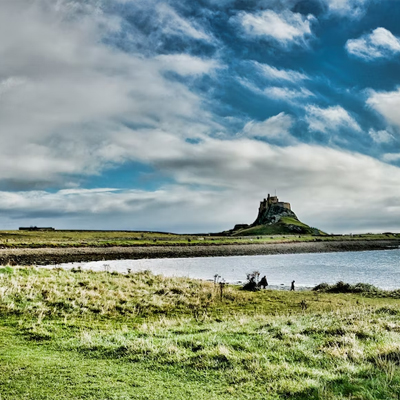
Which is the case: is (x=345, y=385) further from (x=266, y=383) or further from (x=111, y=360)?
(x=111, y=360)

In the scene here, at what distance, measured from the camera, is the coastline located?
213 feet

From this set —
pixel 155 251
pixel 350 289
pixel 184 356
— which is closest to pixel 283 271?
pixel 350 289

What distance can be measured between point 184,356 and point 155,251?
80563 millimetres

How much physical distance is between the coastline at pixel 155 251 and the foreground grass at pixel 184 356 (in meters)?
41.7

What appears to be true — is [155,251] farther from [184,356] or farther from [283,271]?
[184,356]

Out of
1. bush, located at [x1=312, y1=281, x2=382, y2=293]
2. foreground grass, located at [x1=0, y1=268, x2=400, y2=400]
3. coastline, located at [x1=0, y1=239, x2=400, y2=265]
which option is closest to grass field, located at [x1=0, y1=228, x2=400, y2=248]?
coastline, located at [x1=0, y1=239, x2=400, y2=265]

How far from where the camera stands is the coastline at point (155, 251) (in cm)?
6481

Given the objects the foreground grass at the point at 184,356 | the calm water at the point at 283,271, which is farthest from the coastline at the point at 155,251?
the foreground grass at the point at 184,356

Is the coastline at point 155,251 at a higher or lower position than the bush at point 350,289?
lower

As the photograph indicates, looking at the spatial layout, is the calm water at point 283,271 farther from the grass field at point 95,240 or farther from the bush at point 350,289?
the grass field at point 95,240

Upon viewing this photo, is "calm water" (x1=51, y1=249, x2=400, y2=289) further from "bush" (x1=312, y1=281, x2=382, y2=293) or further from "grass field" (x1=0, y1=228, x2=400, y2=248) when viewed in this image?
"grass field" (x1=0, y1=228, x2=400, y2=248)

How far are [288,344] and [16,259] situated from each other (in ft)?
193

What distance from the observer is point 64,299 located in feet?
67.8

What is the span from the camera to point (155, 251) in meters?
89.8
